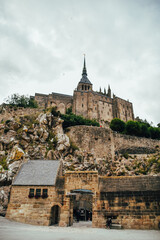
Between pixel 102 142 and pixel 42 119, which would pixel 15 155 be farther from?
pixel 102 142

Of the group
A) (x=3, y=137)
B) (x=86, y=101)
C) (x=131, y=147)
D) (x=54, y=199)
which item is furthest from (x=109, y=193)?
(x=86, y=101)

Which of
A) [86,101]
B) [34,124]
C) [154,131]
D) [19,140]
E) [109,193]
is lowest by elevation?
[109,193]

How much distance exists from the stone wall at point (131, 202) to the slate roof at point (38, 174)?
457 cm

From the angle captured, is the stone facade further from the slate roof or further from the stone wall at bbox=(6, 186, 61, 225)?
the slate roof

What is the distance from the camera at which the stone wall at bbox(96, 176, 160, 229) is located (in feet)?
40.7

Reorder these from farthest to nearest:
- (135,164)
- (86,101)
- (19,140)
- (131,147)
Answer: (86,101) < (131,147) < (135,164) < (19,140)

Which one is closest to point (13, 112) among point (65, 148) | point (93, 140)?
point (65, 148)

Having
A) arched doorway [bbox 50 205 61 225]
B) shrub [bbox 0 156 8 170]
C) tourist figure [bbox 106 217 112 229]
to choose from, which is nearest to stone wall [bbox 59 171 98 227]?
arched doorway [bbox 50 205 61 225]

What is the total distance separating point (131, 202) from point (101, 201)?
7.07 ft

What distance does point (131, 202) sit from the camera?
42.3 ft

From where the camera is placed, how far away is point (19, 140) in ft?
95.2

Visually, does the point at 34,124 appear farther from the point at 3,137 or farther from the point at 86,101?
the point at 86,101

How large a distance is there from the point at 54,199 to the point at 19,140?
55.4 feet

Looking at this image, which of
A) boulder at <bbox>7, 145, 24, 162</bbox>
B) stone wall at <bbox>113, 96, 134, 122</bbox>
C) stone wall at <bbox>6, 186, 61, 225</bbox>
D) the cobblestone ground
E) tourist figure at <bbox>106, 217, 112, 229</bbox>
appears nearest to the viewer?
the cobblestone ground
